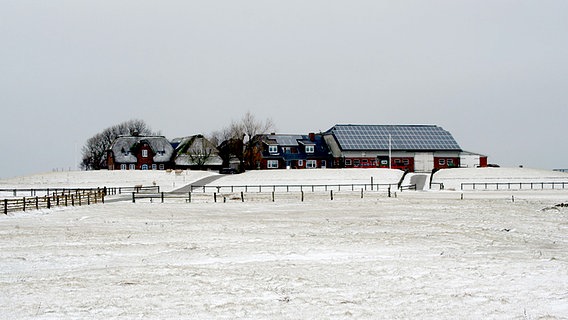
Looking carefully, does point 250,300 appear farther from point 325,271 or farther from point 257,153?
point 257,153

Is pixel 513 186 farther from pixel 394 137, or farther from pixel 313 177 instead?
pixel 394 137

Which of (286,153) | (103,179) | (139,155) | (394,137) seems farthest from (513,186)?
(139,155)

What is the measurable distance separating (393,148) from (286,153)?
19137mm

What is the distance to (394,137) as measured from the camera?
105125mm

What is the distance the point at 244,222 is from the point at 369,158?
7360cm

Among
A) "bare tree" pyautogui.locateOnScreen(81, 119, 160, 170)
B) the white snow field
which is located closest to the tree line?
"bare tree" pyautogui.locateOnScreen(81, 119, 160, 170)

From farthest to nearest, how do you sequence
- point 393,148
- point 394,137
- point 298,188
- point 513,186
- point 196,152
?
point 196,152
point 394,137
point 393,148
point 298,188
point 513,186

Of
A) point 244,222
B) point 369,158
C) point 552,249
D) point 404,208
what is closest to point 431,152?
point 369,158

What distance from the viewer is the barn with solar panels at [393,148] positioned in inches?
3999

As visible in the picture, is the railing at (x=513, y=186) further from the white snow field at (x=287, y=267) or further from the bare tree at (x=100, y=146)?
the bare tree at (x=100, y=146)

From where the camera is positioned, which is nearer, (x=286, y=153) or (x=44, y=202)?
(x=44, y=202)

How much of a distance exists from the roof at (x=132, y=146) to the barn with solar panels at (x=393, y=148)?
3059cm

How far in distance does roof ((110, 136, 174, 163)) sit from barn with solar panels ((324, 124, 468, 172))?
Result: 3059cm

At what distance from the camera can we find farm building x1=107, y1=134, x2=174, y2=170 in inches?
4158
